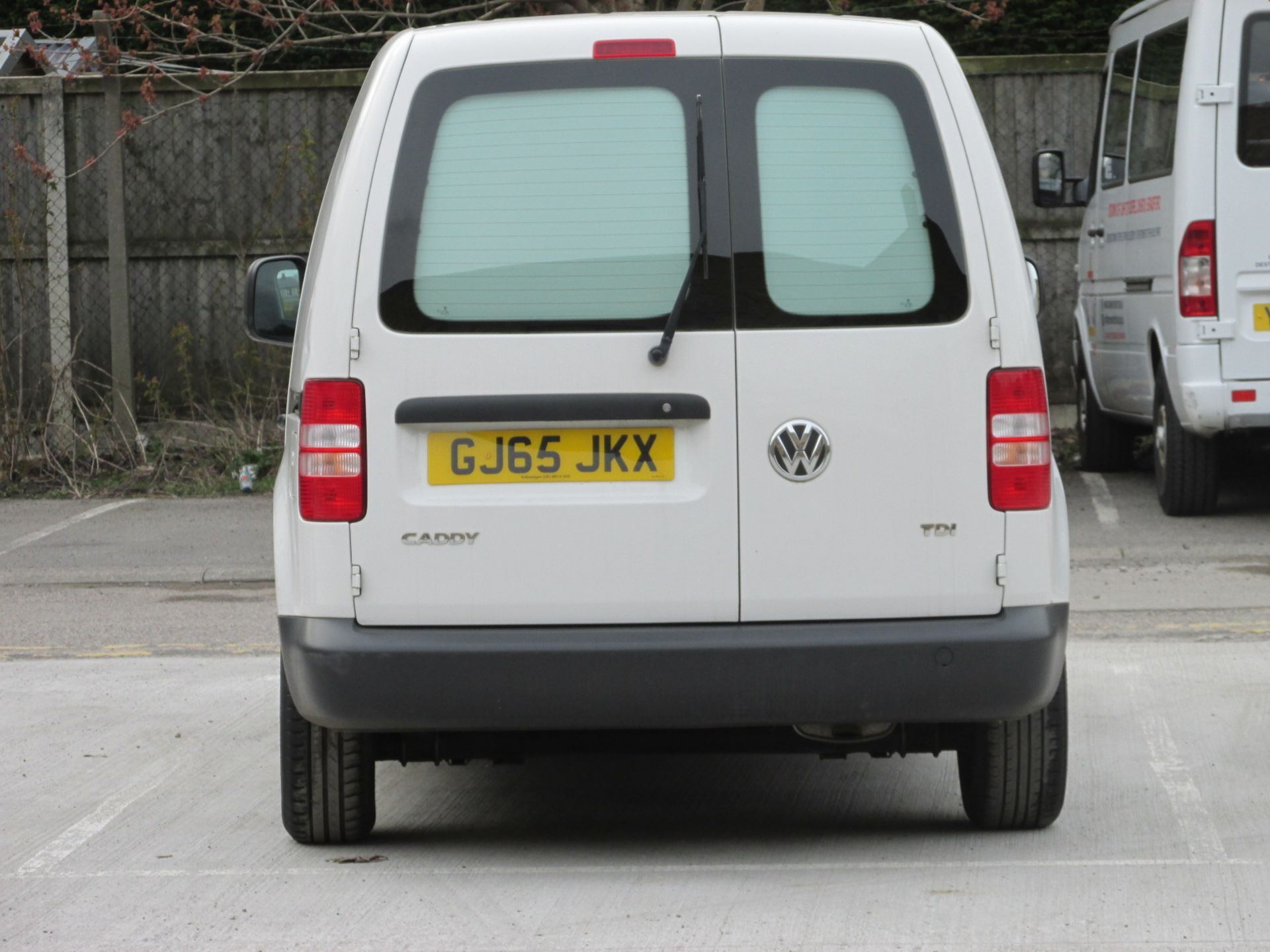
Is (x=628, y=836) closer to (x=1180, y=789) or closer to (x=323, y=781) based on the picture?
(x=323, y=781)

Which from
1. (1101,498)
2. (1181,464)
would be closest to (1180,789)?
(1181,464)

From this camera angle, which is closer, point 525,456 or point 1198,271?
point 525,456

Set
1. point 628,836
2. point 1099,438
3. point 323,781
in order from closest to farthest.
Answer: point 323,781
point 628,836
point 1099,438

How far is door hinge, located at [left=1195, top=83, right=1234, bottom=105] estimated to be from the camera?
944cm

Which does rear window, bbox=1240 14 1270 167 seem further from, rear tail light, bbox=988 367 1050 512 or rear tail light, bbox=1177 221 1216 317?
rear tail light, bbox=988 367 1050 512

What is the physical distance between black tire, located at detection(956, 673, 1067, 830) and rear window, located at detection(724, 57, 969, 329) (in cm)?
102

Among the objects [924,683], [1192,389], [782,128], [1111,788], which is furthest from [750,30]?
[1192,389]

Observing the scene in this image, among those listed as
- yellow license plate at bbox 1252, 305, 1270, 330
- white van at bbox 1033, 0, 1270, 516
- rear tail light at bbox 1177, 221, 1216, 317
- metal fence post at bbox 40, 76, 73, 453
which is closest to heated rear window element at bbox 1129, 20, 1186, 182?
white van at bbox 1033, 0, 1270, 516

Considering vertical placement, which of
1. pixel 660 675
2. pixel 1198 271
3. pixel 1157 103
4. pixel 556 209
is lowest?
pixel 660 675

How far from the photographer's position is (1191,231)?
9.43 meters

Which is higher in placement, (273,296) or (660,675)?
(273,296)

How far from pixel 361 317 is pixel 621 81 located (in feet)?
2.46

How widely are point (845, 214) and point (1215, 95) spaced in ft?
19.5

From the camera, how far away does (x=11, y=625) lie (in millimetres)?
8211
